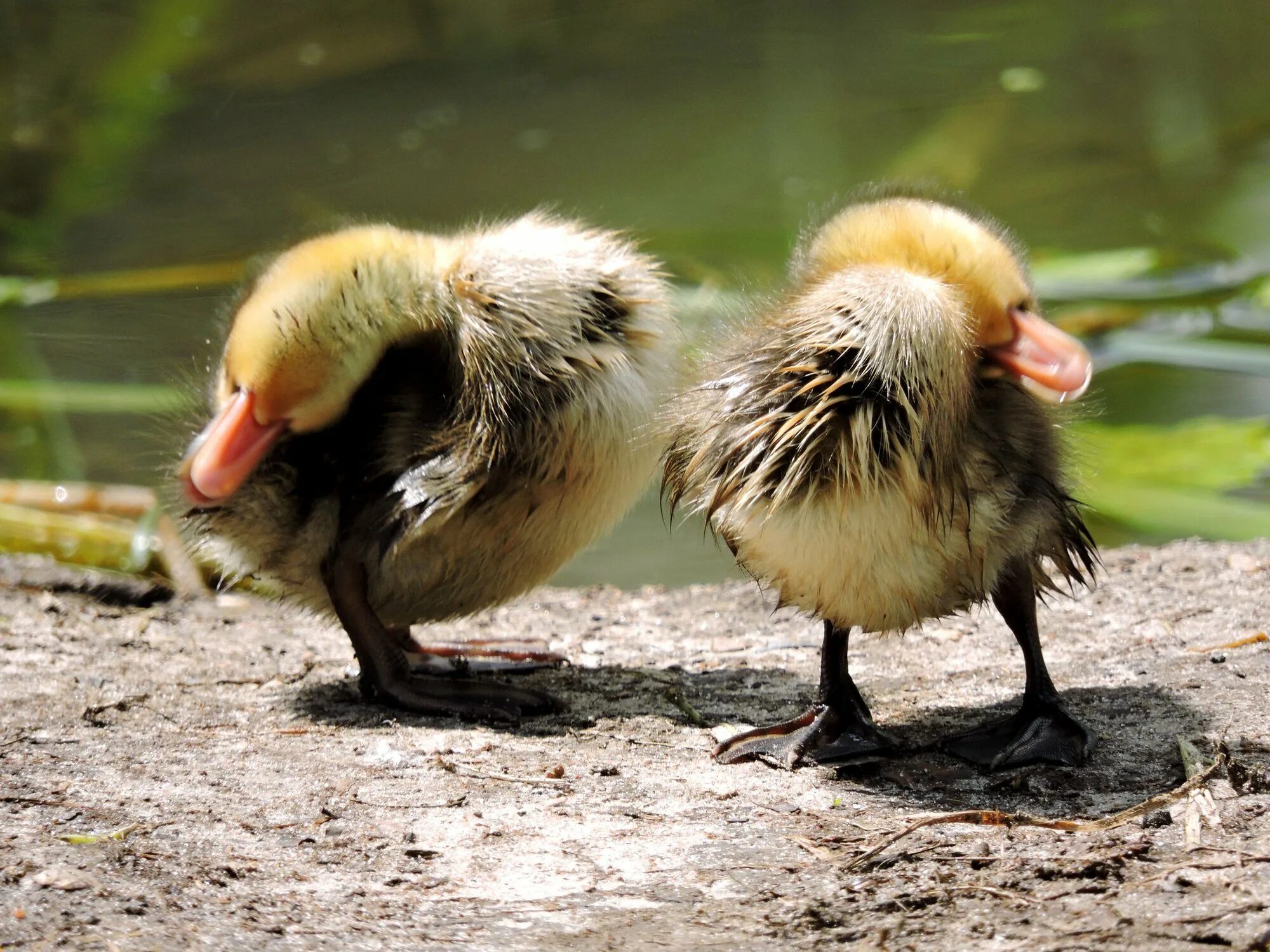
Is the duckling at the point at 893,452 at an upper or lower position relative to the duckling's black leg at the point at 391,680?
upper

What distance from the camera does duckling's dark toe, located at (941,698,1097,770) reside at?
288cm

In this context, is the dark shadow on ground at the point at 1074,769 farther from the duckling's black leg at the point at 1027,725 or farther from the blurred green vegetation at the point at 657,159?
the blurred green vegetation at the point at 657,159

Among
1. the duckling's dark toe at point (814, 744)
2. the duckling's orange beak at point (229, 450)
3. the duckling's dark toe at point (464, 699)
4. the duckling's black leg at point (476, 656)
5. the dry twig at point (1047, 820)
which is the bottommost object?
the duckling's black leg at point (476, 656)

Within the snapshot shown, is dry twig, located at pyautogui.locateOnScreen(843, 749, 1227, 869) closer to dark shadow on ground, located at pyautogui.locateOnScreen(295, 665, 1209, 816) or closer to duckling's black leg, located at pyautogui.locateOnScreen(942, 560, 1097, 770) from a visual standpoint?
dark shadow on ground, located at pyautogui.locateOnScreen(295, 665, 1209, 816)

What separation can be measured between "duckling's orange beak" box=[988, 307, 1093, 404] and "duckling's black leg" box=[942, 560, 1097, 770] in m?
0.40

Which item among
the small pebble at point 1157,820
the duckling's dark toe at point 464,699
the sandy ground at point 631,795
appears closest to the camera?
the sandy ground at point 631,795

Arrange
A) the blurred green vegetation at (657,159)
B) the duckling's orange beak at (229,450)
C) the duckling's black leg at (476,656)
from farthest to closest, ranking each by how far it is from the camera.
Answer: the blurred green vegetation at (657,159), the duckling's black leg at (476,656), the duckling's orange beak at (229,450)

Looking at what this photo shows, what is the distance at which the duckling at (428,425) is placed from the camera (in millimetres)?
3404

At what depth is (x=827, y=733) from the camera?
9.99 feet

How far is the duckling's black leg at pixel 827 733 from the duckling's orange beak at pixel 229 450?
1257 millimetres

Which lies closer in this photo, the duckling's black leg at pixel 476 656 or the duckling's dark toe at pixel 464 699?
the duckling's dark toe at pixel 464 699

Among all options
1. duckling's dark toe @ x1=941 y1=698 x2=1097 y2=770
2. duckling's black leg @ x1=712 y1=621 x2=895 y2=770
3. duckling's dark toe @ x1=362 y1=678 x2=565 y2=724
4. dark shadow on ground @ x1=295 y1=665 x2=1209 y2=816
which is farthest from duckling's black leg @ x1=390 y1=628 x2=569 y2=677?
duckling's dark toe @ x1=941 y1=698 x2=1097 y2=770

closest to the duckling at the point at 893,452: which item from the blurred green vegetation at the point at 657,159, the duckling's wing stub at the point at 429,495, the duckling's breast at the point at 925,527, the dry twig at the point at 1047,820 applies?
the duckling's breast at the point at 925,527

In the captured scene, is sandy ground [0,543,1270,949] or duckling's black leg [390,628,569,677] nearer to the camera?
sandy ground [0,543,1270,949]
